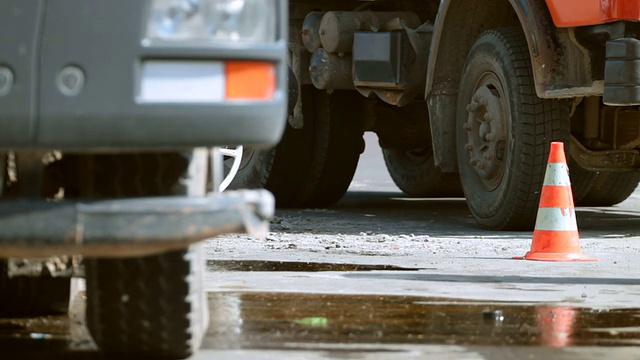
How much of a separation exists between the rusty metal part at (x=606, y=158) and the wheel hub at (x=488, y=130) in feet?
1.63

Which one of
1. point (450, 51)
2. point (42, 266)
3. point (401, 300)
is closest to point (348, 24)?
point (450, 51)

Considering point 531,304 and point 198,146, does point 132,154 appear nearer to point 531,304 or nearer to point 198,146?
point 198,146

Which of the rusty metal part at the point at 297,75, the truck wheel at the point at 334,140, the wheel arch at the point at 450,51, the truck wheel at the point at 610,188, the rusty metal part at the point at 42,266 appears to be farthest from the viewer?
the truck wheel at the point at 610,188

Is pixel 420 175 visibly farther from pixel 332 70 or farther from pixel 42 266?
pixel 42 266

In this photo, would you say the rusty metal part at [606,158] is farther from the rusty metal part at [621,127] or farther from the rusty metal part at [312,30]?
the rusty metal part at [312,30]

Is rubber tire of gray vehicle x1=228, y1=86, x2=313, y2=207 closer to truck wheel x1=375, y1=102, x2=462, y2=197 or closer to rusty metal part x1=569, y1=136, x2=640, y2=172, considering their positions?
truck wheel x1=375, y1=102, x2=462, y2=197

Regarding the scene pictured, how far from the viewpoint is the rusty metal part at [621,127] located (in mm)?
9680

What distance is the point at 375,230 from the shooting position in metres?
10.2

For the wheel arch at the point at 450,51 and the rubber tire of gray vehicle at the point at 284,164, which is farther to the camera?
the rubber tire of gray vehicle at the point at 284,164

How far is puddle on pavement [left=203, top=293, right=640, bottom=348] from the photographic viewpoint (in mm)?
5246

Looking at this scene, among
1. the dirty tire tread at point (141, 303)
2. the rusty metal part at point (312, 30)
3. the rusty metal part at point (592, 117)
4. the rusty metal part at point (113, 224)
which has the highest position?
the rusty metal part at point (312, 30)

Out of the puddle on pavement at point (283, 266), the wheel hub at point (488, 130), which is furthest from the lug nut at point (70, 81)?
the wheel hub at point (488, 130)

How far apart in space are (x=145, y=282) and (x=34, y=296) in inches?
52.7

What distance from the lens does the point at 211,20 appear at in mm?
3934
